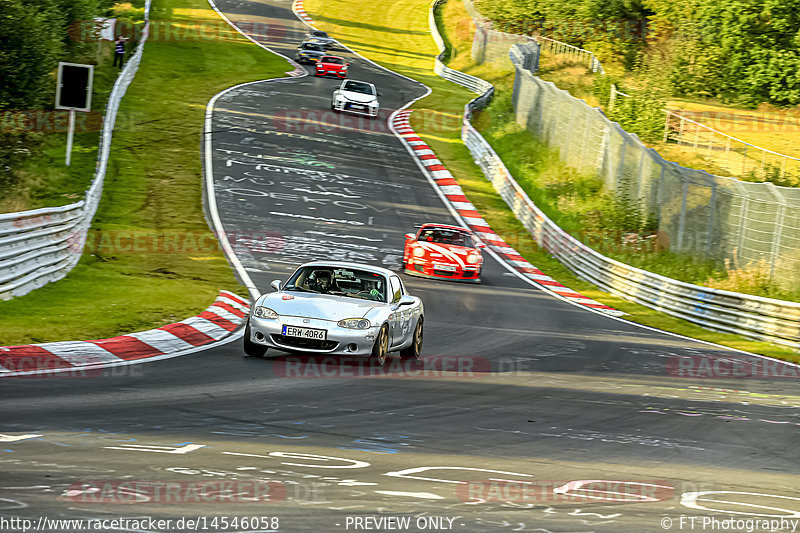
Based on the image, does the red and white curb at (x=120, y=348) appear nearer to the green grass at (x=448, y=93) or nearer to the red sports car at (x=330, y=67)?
the green grass at (x=448, y=93)

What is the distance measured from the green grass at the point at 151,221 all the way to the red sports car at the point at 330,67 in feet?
6.76

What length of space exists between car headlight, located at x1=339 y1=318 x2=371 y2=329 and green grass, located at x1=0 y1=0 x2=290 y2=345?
10.2ft

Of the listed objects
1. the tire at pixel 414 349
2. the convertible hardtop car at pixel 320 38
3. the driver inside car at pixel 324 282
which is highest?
the convertible hardtop car at pixel 320 38

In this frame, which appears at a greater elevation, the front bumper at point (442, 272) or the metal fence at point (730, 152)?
the metal fence at point (730, 152)

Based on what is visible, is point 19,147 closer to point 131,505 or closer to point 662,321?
point 662,321

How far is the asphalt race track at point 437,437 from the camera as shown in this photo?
20.4 ft

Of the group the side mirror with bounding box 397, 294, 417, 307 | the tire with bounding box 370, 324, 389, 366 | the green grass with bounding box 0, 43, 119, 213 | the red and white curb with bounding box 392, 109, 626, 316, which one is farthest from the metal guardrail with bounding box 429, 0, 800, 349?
the green grass with bounding box 0, 43, 119, 213

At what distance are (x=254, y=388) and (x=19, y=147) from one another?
20.2 m

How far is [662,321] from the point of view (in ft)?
73.0

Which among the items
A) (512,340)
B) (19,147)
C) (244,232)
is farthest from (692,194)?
(19,147)

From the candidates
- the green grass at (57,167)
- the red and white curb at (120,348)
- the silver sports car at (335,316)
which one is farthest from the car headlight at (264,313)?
the green grass at (57,167)

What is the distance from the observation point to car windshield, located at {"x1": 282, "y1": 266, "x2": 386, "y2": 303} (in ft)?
45.2

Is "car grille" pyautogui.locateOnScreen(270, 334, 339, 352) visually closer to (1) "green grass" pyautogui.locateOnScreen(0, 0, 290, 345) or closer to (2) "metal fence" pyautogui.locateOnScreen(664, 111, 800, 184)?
(1) "green grass" pyautogui.locateOnScreen(0, 0, 290, 345)

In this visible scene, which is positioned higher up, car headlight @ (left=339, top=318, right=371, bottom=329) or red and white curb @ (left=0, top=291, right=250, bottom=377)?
car headlight @ (left=339, top=318, right=371, bottom=329)
